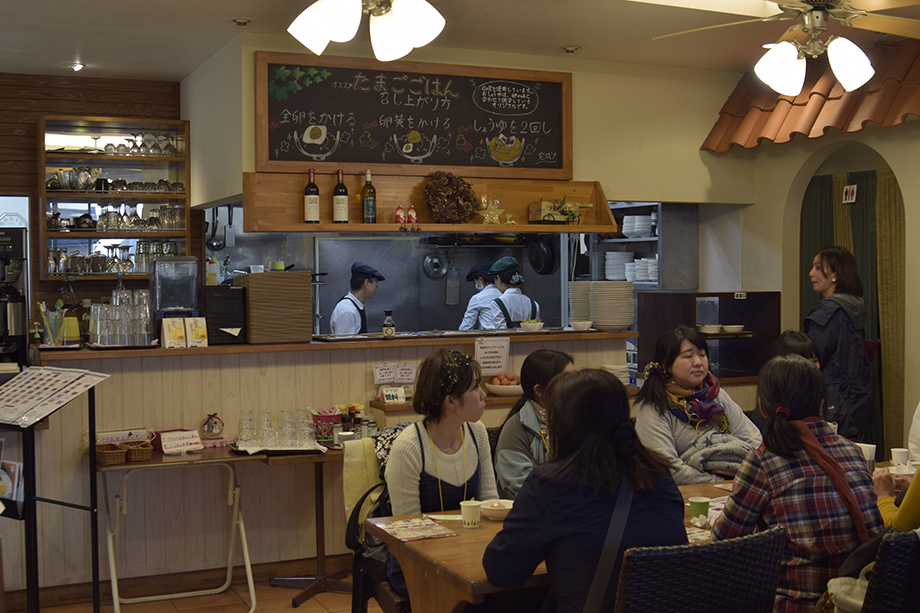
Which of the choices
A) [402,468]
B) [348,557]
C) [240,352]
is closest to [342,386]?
[240,352]

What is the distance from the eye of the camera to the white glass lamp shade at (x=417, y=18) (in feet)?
11.2

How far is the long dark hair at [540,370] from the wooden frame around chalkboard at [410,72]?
2.32m

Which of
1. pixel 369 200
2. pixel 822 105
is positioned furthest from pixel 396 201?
pixel 822 105

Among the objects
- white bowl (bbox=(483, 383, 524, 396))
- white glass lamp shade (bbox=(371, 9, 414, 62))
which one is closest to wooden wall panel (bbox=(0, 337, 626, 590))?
white bowl (bbox=(483, 383, 524, 396))

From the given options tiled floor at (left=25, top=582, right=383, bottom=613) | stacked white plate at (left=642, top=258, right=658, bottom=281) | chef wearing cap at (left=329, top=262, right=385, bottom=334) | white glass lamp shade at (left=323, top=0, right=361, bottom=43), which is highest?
white glass lamp shade at (left=323, top=0, right=361, bottom=43)

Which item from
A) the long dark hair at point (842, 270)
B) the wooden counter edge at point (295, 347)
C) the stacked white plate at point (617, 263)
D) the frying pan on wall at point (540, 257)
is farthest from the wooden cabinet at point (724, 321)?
the frying pan on wall at point (540, 257)

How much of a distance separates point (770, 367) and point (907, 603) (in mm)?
744

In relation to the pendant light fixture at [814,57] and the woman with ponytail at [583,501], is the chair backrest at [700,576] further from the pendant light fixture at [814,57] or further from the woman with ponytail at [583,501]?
the pendant light fixture at [814,57]

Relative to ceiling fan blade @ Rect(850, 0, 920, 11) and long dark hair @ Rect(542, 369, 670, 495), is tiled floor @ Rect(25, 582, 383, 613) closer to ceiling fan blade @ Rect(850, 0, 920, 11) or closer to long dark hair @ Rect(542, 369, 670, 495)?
long dark hair @ Rect(542, 369, 670, 495)

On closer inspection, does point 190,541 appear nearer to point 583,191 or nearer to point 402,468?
point 402,468

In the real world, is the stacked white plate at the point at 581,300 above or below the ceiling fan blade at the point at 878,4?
below

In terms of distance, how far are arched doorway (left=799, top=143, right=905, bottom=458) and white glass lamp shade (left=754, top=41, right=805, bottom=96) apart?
2.64 metres

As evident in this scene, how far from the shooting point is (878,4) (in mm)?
3701

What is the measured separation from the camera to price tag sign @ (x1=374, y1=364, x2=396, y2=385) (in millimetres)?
5043
